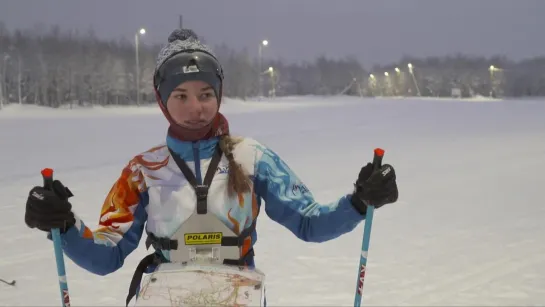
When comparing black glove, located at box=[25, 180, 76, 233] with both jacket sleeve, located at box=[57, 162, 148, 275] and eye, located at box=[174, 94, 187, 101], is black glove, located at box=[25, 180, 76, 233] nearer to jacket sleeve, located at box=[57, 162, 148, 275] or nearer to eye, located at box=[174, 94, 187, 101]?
jacket sleeve, located at box=[57, 162, 148, 275]

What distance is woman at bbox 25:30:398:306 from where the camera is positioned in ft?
7.68

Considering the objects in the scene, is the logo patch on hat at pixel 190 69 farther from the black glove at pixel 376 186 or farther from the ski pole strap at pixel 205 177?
the black glove at pixel 376 186

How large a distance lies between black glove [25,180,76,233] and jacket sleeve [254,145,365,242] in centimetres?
85

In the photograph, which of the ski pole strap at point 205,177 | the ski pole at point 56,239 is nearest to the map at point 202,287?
the ski pole strap at point 205,177

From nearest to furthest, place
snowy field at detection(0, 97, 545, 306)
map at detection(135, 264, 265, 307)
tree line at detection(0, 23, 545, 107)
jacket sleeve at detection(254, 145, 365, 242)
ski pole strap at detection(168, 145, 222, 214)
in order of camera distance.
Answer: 1. map at detection(135, 264, 265, 307)
2. ski pole strap at detection(168, 145, 222, 214)
3. jacket sleeve at detection(254, 145, 365, 242)
4. snowy field at detection(0, 97, 545, 306)
5. tree line at detection(0, 23, 545, 107)

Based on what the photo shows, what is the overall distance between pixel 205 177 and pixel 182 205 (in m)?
0.16

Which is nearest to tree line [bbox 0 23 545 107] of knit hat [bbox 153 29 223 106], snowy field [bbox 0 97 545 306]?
snowy field [bbox 0 97 545 306]

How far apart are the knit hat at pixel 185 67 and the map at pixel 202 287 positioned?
77 cm

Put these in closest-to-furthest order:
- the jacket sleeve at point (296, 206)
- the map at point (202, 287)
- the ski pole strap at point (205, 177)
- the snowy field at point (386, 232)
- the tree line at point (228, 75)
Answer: the map at point (202, 287) < the ski pole strap at point (205, 177) < the jacket sleeve at point (296, 206) < the snowy field at point (386, 232) < the tree line at point (228, 75)

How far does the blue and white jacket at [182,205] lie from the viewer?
2.34 m

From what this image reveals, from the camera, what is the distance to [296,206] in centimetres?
255

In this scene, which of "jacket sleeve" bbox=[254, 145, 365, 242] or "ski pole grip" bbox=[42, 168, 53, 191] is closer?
"ski pole grip" bbox=[42, 168, 53, 191]

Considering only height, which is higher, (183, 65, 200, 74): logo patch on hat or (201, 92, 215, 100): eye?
(183, 65, 200, 74): logo patch on hat

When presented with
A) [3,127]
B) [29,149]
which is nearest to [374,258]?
[29,149]
